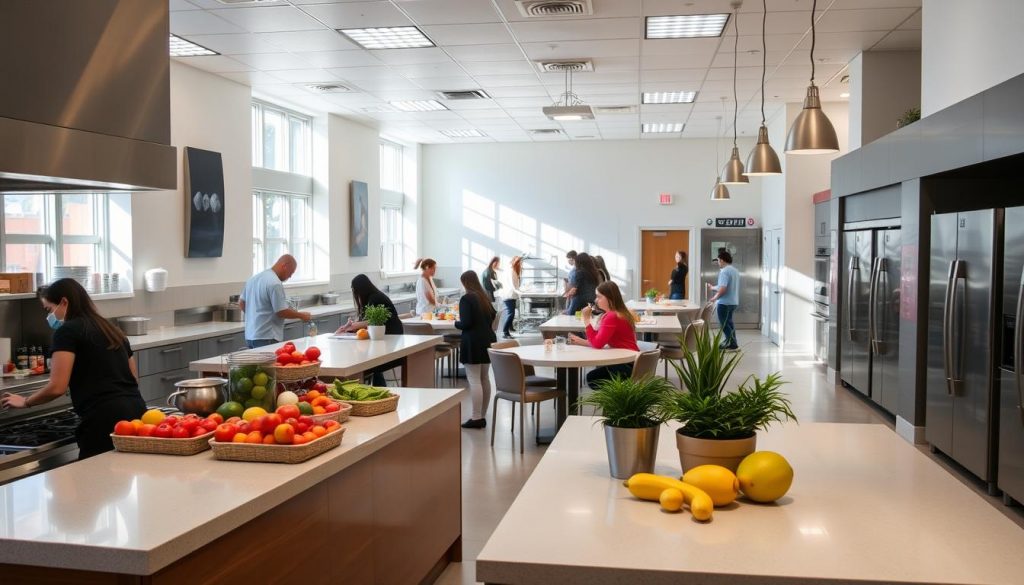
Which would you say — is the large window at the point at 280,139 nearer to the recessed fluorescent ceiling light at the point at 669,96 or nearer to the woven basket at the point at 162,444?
the recessed fluorescent ceiling light at the point at 669,96

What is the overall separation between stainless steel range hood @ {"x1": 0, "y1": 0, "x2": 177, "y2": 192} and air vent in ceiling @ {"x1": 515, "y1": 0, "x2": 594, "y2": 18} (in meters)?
4.85

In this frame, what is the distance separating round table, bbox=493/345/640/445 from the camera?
6395mm

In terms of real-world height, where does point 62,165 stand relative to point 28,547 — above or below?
above

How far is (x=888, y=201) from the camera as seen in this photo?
8352 mm

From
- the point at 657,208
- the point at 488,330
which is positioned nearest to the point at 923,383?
the point at 488,330

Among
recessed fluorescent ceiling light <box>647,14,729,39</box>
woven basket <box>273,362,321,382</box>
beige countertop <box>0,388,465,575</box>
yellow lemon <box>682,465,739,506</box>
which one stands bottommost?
beige countertop <box>0,388,465,575</box>

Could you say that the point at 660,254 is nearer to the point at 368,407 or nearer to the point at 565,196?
the point at 565,196

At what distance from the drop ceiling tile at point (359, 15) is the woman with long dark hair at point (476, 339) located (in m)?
2.38

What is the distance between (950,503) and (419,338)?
17.2ft

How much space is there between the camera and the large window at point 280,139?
37.8 feet

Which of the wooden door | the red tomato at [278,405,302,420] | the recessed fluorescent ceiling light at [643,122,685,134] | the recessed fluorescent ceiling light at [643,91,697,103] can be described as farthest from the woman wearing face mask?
the wooden door

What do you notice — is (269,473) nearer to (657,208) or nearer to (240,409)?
(240,409)

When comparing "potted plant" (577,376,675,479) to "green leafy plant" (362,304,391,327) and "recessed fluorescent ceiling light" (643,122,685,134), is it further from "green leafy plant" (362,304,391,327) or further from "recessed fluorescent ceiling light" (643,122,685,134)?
"recessed fluorescent ceiling light" (643,122,685,134)

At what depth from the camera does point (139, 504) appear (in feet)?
8.29
